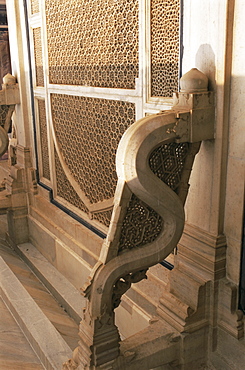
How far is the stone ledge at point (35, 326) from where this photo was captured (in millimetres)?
2639

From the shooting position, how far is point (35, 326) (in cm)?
292

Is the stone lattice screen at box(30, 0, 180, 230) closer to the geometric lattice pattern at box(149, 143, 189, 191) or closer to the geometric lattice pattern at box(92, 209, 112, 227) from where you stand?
the geometric lattice pattern at box(92, 209, 112, 227)

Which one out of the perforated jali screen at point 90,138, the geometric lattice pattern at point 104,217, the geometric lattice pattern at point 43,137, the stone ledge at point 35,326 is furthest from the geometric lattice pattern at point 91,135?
the stone ledge at point 35,326

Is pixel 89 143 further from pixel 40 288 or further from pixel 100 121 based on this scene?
pixel 40 288

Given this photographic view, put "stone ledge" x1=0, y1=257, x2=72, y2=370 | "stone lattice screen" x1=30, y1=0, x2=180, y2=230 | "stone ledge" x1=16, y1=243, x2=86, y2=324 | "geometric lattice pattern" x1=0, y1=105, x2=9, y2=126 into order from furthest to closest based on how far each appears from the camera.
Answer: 1. "geometric lattice pattern" x1=0, y1=105, x2=9, y2=126
2. "stone ledge" x1=16, y1=243, x2=86, y2=324
3. "stone ledge" x1=0, y1=257, x2=72, y2=370
4. "stone lattice screen" x1=30, y1=0, x2=180, y2=230

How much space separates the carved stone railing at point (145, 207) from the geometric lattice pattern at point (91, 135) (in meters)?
0.82

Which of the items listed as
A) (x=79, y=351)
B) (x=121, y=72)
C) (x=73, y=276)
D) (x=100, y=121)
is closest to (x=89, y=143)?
(x=100, y=121)

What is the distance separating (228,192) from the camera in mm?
2098

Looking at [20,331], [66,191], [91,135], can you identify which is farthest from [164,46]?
[20,331]

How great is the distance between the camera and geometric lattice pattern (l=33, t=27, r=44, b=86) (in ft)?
12.6

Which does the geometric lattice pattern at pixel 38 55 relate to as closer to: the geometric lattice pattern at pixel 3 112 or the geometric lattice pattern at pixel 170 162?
the geometric lattice pattern at pixel 3 112

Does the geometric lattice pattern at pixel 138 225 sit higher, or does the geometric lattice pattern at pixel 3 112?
the geometric lattice pattern at pixel 3 112

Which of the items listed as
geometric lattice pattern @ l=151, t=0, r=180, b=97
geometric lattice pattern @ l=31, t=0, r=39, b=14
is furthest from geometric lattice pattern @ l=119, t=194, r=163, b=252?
geometric lattice pattern @ l=31, t=0, r=39, b=14

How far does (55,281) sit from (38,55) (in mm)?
2074
